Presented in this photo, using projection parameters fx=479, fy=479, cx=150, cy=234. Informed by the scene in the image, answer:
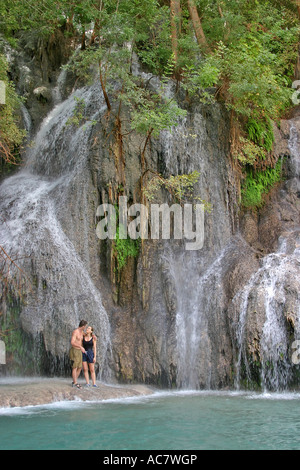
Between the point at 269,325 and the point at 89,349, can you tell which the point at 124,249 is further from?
the point at 269,325

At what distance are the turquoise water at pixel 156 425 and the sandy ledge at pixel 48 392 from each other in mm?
377

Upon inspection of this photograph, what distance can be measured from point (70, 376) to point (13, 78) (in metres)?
13.3

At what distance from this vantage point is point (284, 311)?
39.5 feet

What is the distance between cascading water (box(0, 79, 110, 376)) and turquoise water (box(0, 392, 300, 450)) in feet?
10.1

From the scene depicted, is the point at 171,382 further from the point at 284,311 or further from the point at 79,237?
the point at 79,237

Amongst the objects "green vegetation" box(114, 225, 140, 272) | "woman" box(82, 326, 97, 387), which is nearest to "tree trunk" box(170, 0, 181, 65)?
"green vegetation" box(114, 225, 140, 272)

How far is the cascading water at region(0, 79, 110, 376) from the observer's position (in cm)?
1274

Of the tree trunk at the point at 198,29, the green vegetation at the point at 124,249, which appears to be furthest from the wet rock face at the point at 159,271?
the tree trunk at the point at 198,29

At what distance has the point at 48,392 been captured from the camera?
10195mm

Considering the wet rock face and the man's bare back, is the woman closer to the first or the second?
the man's bare back

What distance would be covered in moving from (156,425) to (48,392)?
10.8 feet

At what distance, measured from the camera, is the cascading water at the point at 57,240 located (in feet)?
41.8

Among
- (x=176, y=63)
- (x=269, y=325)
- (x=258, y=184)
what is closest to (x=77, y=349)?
(x=269, y=325)

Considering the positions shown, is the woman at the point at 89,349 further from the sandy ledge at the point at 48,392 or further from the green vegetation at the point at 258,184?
the green vegetation at the point at 258,184
